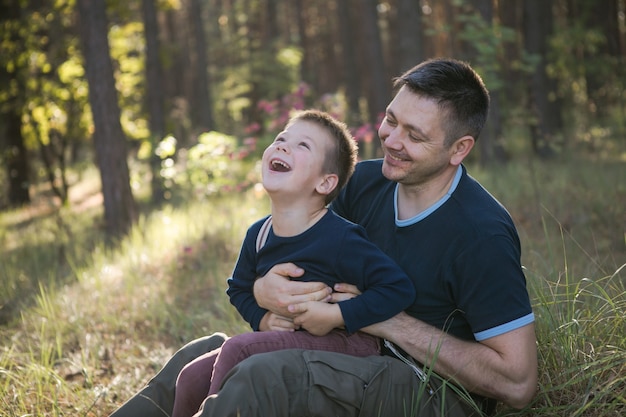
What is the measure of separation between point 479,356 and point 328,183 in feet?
3.39

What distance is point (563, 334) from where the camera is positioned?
3217mm

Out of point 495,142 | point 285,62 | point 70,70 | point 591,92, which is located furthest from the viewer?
point 285,62

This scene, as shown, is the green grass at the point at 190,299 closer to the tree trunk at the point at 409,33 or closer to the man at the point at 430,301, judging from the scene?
the man at the point at 430,301

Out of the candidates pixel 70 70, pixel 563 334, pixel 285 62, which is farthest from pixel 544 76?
pixel 563 334

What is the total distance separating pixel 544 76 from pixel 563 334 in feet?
44.4

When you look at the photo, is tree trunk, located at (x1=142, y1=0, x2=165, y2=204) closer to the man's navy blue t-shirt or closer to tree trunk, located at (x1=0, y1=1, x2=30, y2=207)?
tree trunk, located at (x1=0, y1=1, x2=30, y2=207)

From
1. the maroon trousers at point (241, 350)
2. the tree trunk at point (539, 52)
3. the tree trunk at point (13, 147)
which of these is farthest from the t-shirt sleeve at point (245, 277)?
the tree trunk at point (13, 147)

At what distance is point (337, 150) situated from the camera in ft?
10.6

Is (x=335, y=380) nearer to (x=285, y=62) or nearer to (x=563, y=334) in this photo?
(x=563, y=334)

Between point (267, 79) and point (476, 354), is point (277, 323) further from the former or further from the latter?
point (267, 79)

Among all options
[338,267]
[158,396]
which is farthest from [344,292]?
[158,396]

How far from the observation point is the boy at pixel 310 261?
9.40 feet

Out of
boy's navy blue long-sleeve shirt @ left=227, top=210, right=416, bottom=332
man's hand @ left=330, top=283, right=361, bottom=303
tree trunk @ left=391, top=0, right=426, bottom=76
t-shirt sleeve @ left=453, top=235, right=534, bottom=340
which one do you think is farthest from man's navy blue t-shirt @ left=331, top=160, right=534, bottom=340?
tree trunk @ left=391, top=0, right=426, bottom=76

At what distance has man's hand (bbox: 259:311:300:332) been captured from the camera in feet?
9.91
